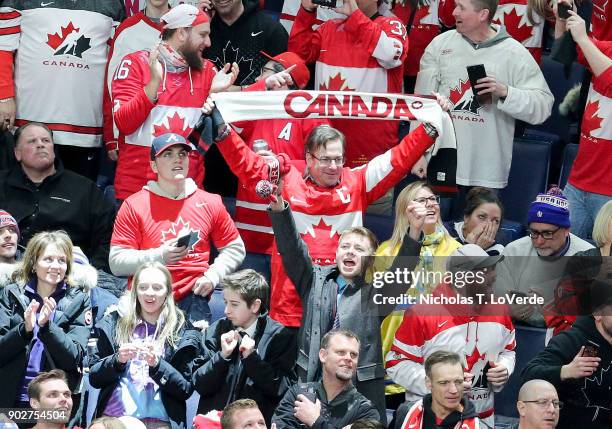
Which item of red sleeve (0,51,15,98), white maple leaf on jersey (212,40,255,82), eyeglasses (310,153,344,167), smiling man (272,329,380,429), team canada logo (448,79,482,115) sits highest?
team canada logo (448,79,482,115)

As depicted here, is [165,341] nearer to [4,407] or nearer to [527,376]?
[4,407]

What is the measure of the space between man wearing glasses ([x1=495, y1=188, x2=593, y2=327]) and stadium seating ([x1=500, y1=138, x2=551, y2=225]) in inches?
42.2

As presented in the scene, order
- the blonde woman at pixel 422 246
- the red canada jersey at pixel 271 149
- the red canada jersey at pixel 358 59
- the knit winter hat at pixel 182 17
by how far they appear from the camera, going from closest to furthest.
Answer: the blonde woman at pixel 422 246 → the knit winter hat at pixel 182 17 → the red canada jersey at pixel 271 149 → the red canada jersey at pixel 358 59

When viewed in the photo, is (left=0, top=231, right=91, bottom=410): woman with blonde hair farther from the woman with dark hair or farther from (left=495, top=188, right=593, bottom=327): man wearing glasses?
(left=495, top=188, right=593, bottom=327): man wearing glasses

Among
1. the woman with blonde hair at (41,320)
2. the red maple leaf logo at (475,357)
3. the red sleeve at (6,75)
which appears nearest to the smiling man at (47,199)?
the red sleeve at (6,75)

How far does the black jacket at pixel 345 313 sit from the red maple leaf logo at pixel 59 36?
2.54 m

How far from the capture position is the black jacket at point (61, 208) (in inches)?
363

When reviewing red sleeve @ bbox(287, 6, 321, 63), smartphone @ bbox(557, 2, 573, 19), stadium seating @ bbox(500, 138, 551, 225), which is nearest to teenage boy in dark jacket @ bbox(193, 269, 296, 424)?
red sleeve @ bbox(287, 6, 321, 63)

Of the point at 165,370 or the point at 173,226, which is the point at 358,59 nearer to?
the point at 173,226

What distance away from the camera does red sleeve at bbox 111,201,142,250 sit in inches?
337

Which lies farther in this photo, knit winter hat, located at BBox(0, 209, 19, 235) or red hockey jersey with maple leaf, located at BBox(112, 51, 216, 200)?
red hockey jersey with maple leaf, located at BBox(112, 51, 216, 200)

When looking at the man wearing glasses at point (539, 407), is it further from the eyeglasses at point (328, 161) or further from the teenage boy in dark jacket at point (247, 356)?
the eyeglasses at point (328, 161)

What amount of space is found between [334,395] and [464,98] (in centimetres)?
261

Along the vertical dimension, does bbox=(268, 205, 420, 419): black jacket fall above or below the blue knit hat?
below
